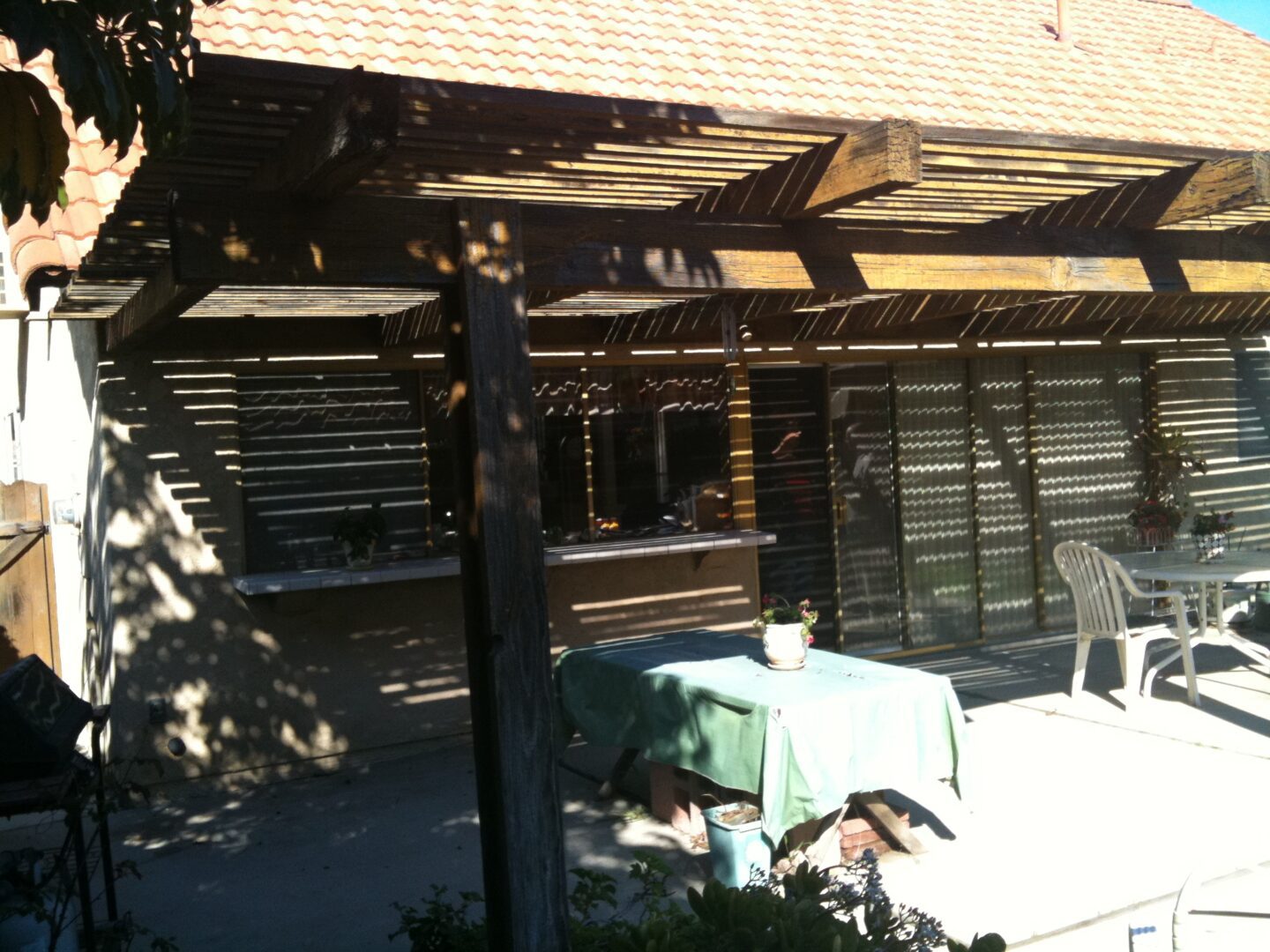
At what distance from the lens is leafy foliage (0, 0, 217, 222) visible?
224 centimetres

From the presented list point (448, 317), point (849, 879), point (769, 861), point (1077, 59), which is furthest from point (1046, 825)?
point (1077, 59)

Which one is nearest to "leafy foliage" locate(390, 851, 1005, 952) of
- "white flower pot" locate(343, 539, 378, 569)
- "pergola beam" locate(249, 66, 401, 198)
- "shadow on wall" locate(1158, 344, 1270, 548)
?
"pergola beam" locate(249, 66, 401, 198)

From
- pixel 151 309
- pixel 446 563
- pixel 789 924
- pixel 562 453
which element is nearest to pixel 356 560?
pixel 446 563

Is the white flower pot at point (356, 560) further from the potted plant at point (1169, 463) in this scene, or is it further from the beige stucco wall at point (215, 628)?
the potted plant at point (1169, 463)

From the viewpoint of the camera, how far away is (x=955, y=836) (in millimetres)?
5535

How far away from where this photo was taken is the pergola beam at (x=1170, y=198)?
188 inches

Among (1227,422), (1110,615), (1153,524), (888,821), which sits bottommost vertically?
(888,821)

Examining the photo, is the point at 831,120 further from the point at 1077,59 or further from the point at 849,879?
the point at 1077,59

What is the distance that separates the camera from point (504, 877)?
11.4ft

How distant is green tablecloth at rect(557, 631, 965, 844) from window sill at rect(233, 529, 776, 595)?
3.88 ft

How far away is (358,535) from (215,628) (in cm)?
96

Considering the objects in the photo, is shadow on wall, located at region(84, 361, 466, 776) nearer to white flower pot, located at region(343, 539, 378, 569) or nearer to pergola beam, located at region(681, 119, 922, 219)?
white flower pot, located at region(343, 539, 378, 569)

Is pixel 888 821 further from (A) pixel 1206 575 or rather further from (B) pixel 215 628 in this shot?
(B) pixel 215 628

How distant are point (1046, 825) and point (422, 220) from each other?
12.7 ft
